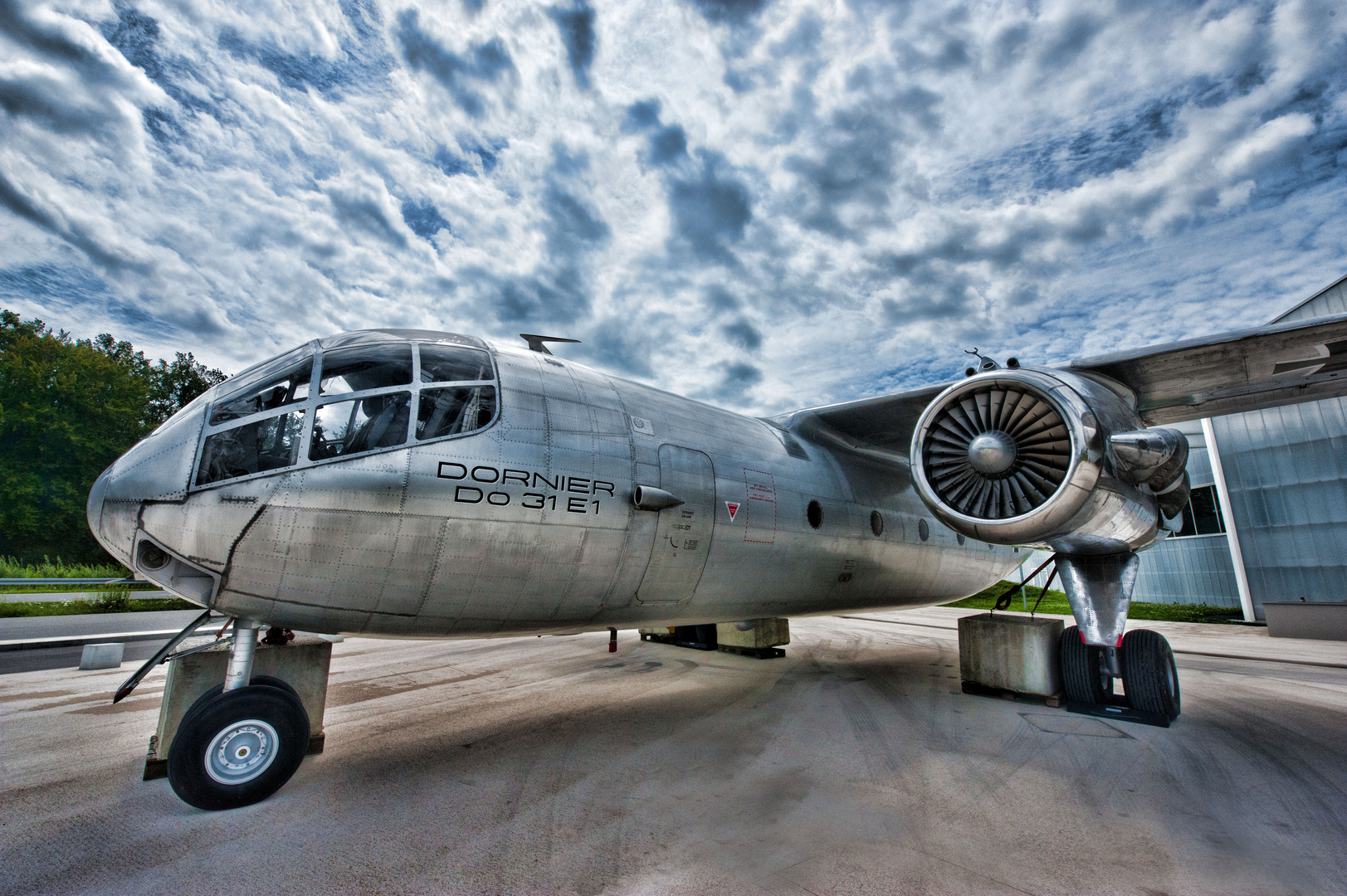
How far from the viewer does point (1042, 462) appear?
570 cm

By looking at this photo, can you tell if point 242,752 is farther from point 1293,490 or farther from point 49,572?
point 49,572

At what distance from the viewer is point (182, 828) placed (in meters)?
3.49

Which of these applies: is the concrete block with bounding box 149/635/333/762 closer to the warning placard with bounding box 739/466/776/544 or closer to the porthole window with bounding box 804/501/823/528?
the warning placard with bounding box 739/466/776/544

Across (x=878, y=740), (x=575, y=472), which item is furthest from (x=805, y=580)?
(x=575, y=472)

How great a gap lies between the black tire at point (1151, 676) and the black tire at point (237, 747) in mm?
8102

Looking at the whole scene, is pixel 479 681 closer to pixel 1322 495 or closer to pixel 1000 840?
pixel 1000 840

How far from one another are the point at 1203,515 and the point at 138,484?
33.8 meters

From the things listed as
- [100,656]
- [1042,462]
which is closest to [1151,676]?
[1042,462]

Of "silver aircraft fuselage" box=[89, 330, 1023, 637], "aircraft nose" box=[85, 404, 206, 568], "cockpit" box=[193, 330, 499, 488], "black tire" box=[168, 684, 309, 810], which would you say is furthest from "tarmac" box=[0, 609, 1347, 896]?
"cockpit" box=[193, 330, 499, 488]

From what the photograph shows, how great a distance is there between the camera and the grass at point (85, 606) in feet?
51.4

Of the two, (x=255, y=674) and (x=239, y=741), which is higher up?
(x=255, y=674)

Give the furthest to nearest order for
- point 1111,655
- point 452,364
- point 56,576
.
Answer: point 56,576, point 1111,655, point 452,364

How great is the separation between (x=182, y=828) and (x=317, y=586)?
1572mm

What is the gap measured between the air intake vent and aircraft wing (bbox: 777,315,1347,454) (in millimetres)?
799
